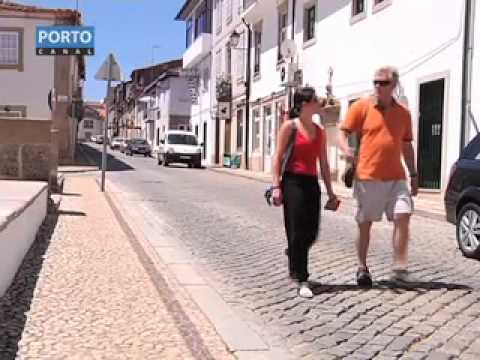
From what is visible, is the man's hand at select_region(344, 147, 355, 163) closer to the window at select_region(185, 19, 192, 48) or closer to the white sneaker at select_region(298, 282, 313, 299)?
the white sneaker at select_region(298, 282, 313, 299)

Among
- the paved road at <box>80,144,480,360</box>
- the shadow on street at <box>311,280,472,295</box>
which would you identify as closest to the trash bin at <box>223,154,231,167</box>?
the paved road at <box>80,144,480,360</box>

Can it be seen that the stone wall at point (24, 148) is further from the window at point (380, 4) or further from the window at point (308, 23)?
the window at point (308, 23)

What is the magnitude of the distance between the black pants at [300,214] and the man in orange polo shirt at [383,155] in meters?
→ 0.44

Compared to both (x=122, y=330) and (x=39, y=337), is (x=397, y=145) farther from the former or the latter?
(x=39, y=337)

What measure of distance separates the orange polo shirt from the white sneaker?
1044 mm

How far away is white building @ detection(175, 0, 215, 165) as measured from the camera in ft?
150

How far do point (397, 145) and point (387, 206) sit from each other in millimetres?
540

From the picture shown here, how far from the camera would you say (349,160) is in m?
6.43

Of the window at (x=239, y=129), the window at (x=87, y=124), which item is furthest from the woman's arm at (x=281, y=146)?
the window at (x=87, y=124)

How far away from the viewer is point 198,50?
156 ft

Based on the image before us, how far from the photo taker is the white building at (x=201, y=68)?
150ft

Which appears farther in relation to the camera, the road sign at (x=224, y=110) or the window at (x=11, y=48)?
the road sign at (x=224, y=110)

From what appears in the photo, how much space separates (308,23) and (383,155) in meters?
21.8

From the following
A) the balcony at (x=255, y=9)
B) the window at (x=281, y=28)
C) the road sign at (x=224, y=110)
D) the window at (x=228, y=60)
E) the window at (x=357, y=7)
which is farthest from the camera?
the window at (x=228, y=60)
